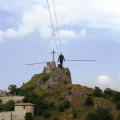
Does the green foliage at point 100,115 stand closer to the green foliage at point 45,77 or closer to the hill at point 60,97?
the hill at point 60,97

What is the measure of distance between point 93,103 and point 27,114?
1824cm

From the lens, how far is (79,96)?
15262cm

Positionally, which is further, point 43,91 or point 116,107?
point 43,91

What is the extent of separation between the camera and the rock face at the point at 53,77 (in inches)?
6255

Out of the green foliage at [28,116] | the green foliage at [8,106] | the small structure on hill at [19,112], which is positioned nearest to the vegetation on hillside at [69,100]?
the green foliage at [28,116]

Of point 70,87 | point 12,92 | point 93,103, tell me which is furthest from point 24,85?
point 93,103

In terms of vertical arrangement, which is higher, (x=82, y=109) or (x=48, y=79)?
(x=48, y=79)

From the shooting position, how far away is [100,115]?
453 ft

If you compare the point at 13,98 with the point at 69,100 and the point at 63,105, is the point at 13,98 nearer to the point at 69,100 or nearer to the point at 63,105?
the point at 69,100

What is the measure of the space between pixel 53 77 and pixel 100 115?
83.6 ft

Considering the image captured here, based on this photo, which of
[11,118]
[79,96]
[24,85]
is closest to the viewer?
[11,118]

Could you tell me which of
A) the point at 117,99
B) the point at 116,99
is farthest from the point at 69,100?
the point at 117,99

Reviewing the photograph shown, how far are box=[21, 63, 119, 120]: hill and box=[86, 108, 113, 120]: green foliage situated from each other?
89.9 inches

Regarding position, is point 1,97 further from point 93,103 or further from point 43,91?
point 93,103
